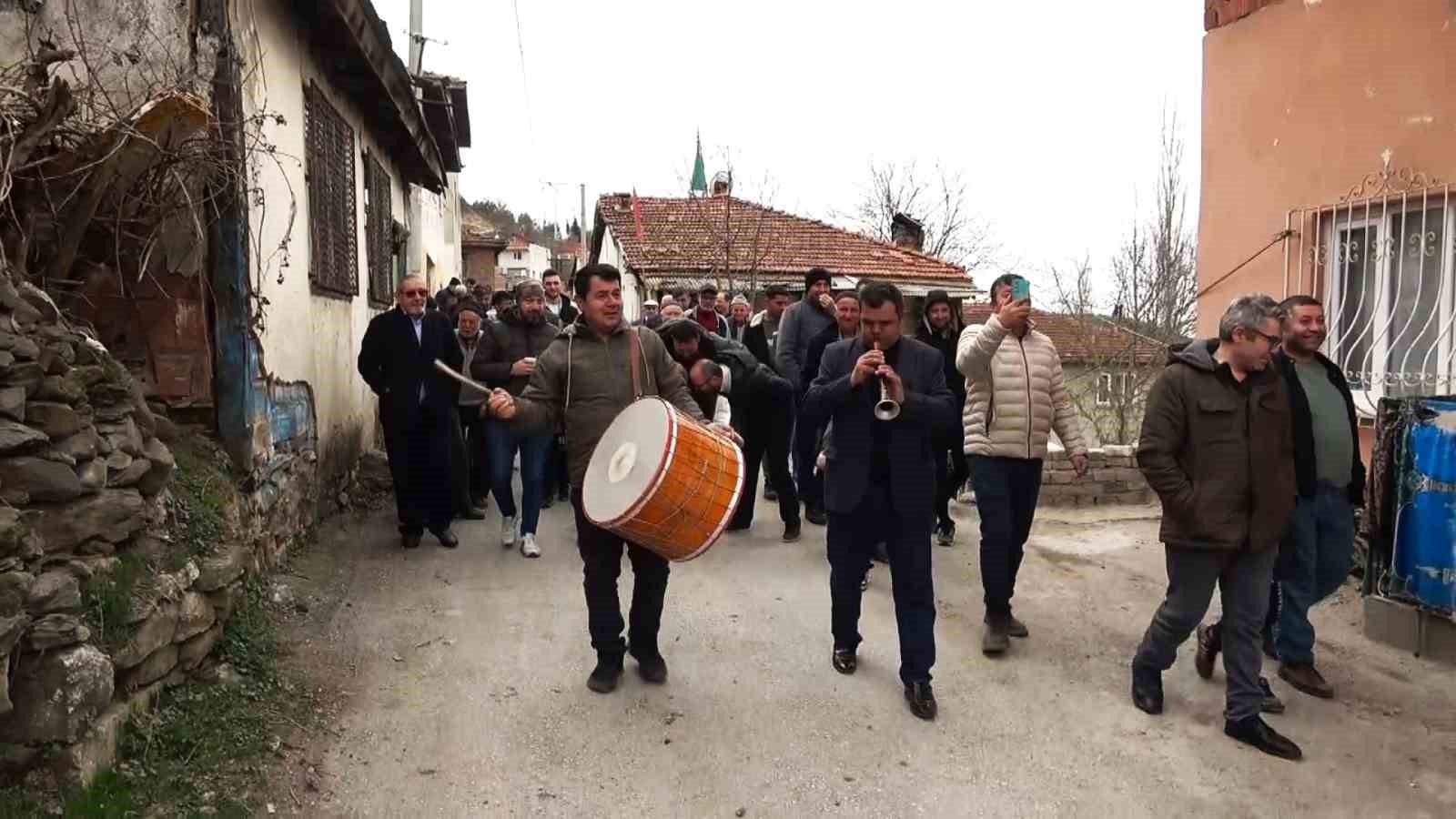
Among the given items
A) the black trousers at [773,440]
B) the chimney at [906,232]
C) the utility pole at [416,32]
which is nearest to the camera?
the black trousers at [773,440]

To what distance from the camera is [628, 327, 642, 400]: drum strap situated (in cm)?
448

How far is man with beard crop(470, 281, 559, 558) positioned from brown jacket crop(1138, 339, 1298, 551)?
3802mm

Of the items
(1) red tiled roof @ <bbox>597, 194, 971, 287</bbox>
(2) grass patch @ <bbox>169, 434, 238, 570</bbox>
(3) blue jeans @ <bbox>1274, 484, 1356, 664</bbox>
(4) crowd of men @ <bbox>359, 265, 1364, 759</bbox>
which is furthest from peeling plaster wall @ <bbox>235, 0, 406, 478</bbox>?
(1) red tiled roof @ <bbox>597, 194, 971, 287</bbox>

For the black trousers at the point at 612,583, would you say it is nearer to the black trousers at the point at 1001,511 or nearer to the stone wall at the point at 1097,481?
the black trousers at the point at 1001,511

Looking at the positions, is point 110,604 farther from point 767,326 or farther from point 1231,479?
point 767,326

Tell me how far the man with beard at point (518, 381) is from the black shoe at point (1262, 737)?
405cm

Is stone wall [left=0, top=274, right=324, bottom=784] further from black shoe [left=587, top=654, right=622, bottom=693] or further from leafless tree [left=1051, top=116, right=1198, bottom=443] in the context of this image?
leafless tree [left=1051, top=116, right=1198, bottom=443]

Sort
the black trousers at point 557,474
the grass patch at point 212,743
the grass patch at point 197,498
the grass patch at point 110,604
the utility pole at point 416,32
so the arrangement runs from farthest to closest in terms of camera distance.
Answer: the utility pole at point 416,32 → the black trousers at point 557,474 → the grass patch at point 197,498 → the grass patch at point 110,604 → the grass patch at point 212,743

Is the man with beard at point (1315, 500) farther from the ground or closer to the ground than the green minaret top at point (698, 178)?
closer to the ground

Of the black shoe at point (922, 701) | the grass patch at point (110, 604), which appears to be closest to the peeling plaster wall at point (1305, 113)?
the black shoe at point (922, 701)

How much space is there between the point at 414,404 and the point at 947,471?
11.4 feet

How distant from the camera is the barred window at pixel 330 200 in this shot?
22.0 feet

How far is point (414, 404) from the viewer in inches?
259

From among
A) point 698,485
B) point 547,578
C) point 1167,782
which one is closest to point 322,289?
point 547,578
